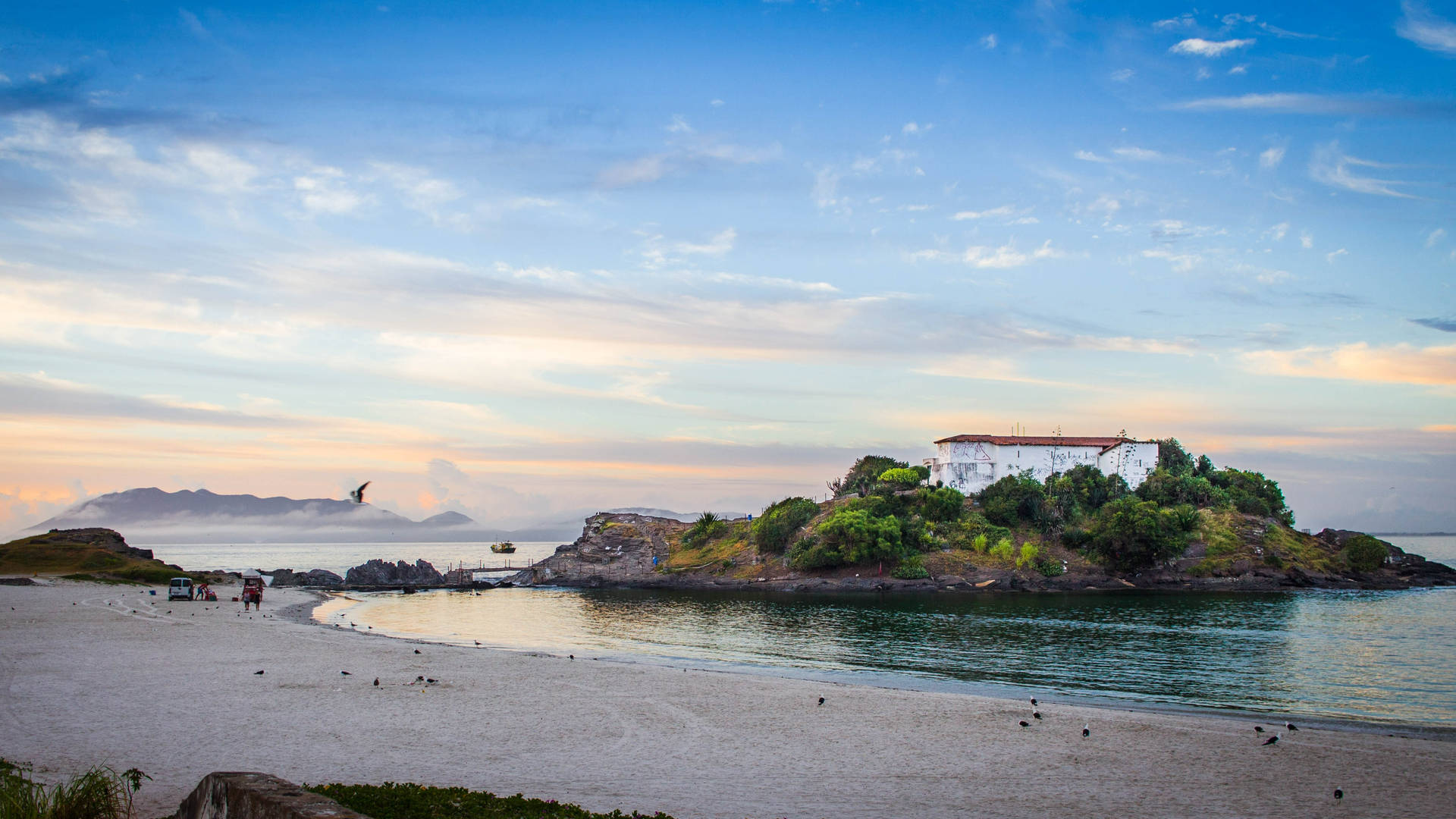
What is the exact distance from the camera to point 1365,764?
21.2m

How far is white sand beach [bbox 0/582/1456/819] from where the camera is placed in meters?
17.0

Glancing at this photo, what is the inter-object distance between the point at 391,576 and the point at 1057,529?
90.6 meters

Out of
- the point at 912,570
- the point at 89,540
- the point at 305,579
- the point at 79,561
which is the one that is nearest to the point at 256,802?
the point at 912,570

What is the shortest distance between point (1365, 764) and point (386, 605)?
8072 cm

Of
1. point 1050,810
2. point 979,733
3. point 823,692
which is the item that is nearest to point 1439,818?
point 1050,810

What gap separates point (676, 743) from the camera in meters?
21.4

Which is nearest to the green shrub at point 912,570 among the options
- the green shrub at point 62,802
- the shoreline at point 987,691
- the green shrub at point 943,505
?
the green shrub at point 943,505

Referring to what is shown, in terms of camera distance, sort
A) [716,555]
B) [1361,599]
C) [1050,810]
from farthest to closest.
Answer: [716,555] → [1361,599] → [1050,810]

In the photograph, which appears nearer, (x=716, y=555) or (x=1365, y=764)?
(x=1365, y=764)

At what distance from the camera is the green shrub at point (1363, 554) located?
102m

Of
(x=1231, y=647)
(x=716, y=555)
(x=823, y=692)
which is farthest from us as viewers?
(x=716, y=555)

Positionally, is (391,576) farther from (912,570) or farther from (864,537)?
(912,570)

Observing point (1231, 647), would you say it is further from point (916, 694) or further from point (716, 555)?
point (716, 555)

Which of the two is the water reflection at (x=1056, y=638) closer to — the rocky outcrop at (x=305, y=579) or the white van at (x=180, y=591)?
the white van at (x=180, y=591)
